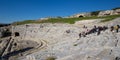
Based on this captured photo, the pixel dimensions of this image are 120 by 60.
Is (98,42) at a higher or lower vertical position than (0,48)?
higher

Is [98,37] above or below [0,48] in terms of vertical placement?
above

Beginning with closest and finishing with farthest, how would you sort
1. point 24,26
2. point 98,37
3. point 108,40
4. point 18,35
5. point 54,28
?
point 108,40, point 98,37, point 54,28, point 18,35, point 24,26

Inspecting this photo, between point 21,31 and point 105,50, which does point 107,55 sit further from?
point 21,31

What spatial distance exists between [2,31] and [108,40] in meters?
58.2

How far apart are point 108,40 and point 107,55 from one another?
799 centimetres

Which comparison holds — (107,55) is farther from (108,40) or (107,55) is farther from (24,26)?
(24,26)

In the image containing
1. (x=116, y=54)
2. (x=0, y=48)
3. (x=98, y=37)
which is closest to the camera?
(x=116, y=54)

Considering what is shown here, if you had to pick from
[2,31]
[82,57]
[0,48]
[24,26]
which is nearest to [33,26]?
[24,26]

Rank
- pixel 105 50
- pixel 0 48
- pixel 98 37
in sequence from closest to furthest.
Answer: pixel 105 50 → pixel 98 37 → pixel 0 48

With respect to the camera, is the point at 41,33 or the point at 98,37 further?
the point at 41,33

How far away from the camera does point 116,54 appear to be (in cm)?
2784

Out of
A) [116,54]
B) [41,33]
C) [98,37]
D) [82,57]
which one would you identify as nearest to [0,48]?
[41,33]

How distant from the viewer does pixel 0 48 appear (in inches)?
2306

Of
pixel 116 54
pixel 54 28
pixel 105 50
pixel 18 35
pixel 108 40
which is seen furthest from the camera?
pixel 18 35
